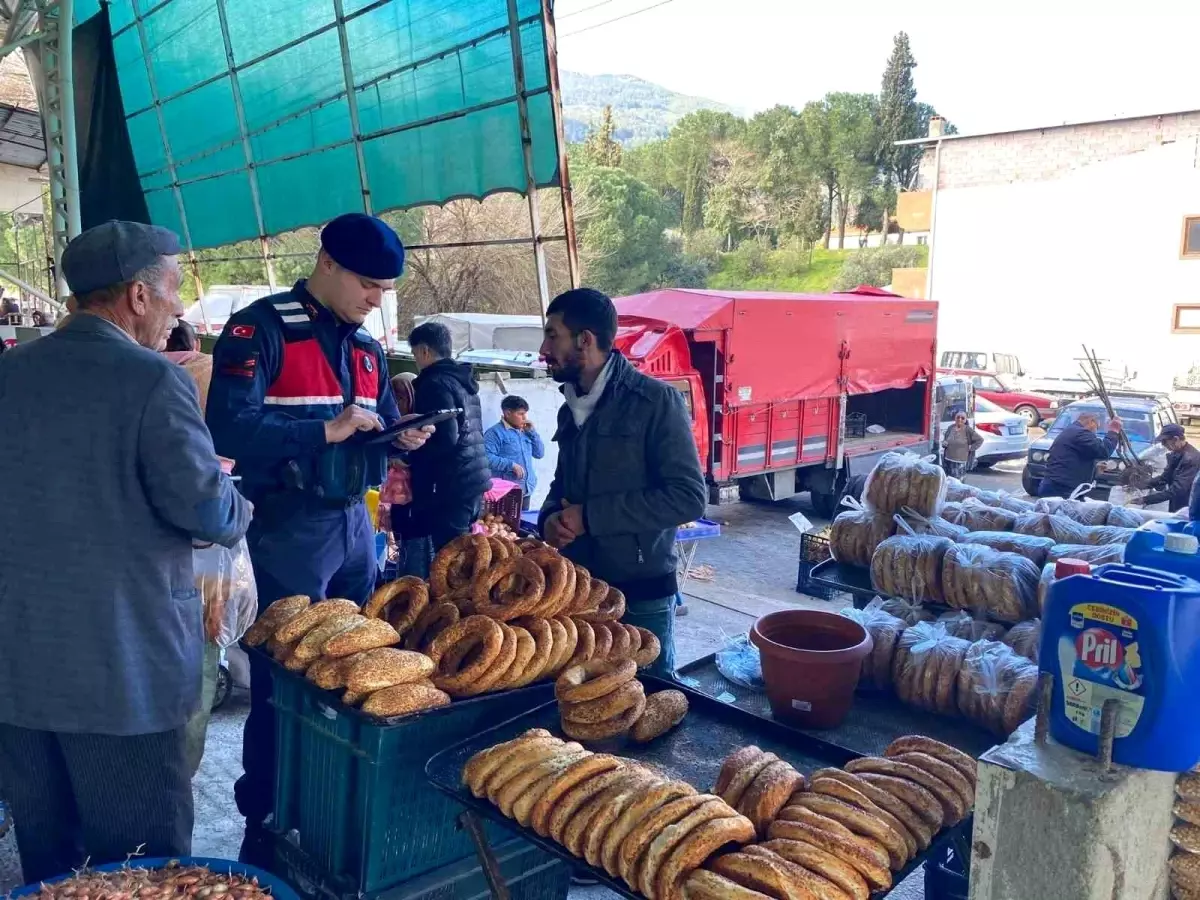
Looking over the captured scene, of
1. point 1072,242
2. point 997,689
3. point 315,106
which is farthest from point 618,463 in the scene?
point 1072,242

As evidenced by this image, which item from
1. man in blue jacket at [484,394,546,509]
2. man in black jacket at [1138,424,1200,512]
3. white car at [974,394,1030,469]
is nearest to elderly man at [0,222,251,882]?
man in blue jacket at [484,394,546,509]

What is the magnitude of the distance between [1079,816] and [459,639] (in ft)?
5.16

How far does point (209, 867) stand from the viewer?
2434 mm

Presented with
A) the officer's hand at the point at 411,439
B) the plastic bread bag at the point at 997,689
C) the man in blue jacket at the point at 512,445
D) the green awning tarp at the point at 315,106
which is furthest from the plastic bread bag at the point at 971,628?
the man in blue jacket at the point at 512,445

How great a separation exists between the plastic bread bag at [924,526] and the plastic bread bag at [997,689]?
98cm

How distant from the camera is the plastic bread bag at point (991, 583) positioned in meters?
3.06

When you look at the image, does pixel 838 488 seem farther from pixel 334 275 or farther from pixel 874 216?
pixel 874 216

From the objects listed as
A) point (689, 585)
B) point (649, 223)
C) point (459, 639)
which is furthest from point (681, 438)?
point (649, 223)

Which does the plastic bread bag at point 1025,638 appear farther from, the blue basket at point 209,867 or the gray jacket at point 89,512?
the gray jacket at point 89,512

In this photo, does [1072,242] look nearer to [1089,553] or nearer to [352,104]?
[352,104]

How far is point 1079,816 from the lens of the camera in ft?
5.21

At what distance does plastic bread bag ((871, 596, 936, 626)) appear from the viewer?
10.4 ft

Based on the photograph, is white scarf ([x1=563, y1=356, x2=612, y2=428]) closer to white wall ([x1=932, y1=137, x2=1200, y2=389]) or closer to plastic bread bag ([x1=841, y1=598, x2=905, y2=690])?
plastic bread bag ([x1=841, y1=598, x2=905, y2=690])

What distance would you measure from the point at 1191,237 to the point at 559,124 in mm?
25504
